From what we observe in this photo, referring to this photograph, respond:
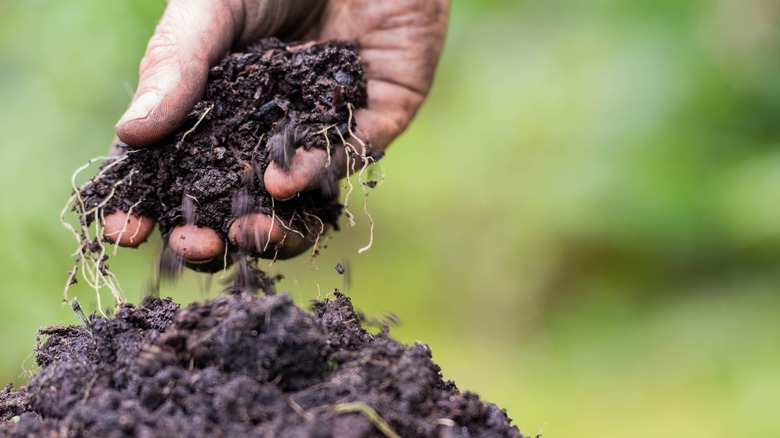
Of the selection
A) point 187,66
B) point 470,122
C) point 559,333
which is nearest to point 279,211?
point 187,66

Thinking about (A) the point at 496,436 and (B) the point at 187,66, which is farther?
(B) the point at 187,66

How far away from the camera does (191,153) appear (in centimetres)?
209

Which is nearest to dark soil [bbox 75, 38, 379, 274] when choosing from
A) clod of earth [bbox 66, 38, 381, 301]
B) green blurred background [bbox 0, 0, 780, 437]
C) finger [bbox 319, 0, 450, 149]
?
clod of earth [bbox 66, 38, 381, 301]

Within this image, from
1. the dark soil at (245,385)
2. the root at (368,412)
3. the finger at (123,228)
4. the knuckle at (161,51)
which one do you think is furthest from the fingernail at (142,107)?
the root at (368,412)

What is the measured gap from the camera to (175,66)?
2051mm

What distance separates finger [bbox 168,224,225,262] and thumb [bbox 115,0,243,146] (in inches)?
11.2

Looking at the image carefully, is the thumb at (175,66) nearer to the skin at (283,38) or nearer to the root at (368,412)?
the skin at (283,38)

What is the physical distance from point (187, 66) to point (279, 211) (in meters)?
0.49

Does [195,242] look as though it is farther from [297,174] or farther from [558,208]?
[558,208]

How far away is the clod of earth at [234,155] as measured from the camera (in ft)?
6.77

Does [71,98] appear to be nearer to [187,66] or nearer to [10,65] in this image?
[10,65]

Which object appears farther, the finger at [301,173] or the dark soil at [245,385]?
the finger at [301,173]

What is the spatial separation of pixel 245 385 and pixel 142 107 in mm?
958

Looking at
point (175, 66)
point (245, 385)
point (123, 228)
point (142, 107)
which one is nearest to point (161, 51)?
point (175, 66)
